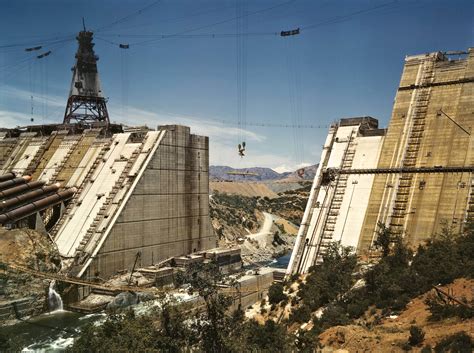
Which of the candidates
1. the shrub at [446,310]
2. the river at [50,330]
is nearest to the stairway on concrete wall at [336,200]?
the shrub at [446,310]

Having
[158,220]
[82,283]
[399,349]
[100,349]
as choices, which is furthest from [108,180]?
[399,349]

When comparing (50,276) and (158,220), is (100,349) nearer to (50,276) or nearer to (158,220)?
(50,276)

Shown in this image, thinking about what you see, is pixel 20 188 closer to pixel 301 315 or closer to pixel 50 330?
pixel 50 330

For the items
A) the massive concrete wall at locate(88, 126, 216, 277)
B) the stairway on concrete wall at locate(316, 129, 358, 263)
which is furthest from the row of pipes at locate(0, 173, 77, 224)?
the stairway on concrete wall at locate(316, 129, 358, 263)

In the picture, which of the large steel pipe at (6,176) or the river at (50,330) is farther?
the large steel pipe at (6,176)

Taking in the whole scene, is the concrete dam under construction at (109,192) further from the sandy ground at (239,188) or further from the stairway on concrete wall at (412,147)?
the sandy ground at (239,188)

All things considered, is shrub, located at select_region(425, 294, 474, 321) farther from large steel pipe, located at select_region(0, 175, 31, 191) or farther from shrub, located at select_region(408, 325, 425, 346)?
large steel pipe, located at select_region(0, 175, 31, 191)
